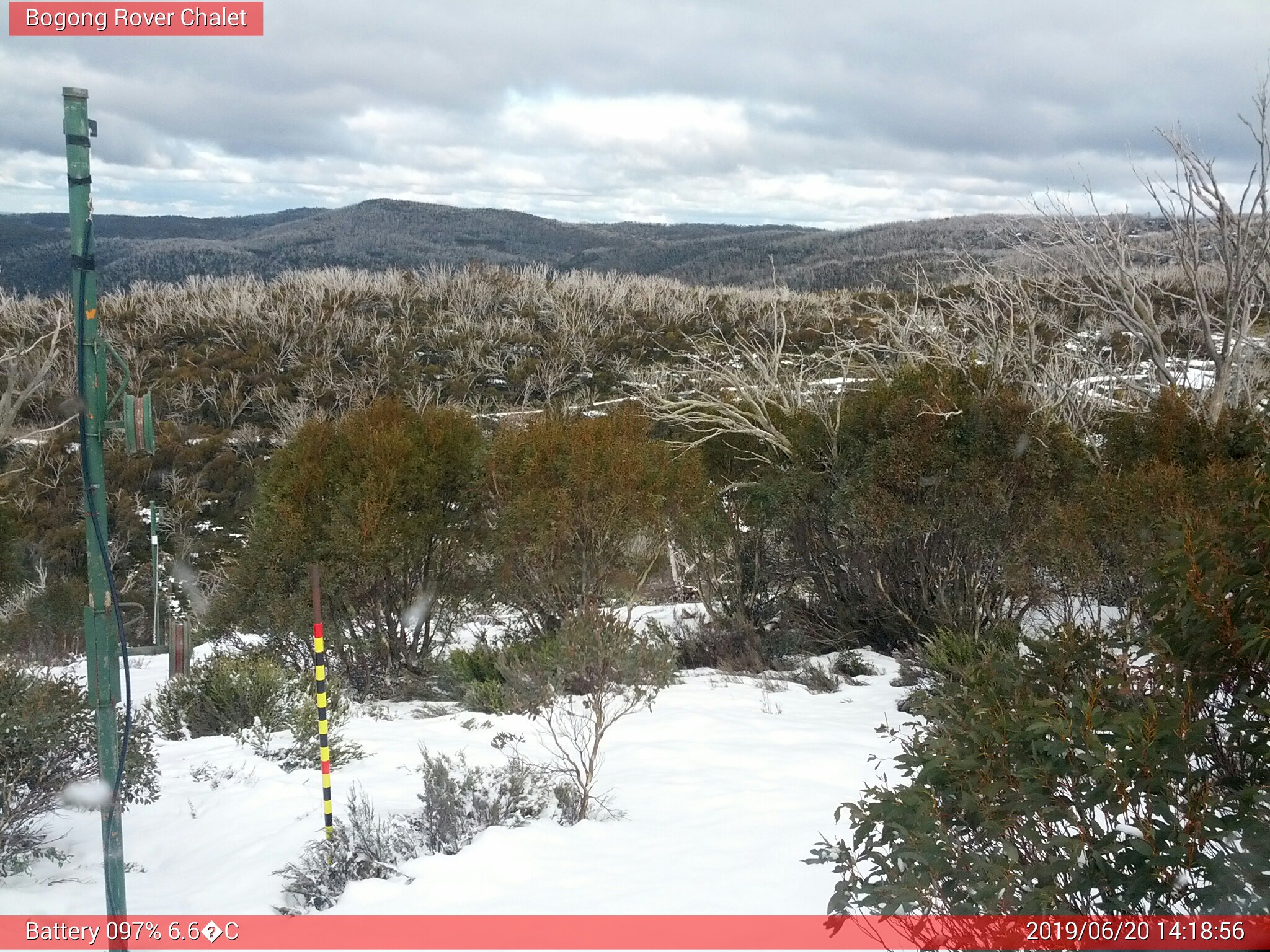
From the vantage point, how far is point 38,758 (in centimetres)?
485

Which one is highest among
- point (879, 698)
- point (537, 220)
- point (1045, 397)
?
point (537, 220)

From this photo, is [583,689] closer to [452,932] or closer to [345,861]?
[345,861]

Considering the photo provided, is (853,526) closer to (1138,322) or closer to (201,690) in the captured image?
(1138,322)

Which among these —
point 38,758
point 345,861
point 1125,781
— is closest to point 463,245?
point 38,758

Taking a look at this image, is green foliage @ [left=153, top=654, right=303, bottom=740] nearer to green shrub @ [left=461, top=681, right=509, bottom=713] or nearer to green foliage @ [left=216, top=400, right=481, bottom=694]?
green shrub @ [left=461, top=681, right=509, bottom=713]

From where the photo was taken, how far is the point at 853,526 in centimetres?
966

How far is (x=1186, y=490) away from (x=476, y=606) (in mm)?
7063

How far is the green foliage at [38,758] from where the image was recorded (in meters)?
4.71

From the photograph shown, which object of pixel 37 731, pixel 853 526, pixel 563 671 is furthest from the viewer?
pixel 853 526

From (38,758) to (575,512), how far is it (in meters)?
5.24

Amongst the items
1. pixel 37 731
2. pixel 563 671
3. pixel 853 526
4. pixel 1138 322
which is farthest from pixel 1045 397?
pixel 37 731

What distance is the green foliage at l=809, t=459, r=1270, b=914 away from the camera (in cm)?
214

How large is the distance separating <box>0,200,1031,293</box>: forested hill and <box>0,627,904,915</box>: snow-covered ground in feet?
175

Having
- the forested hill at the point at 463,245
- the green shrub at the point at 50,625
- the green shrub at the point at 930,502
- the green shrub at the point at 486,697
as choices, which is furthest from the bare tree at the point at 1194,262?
the forested hill at the point at 463,245
